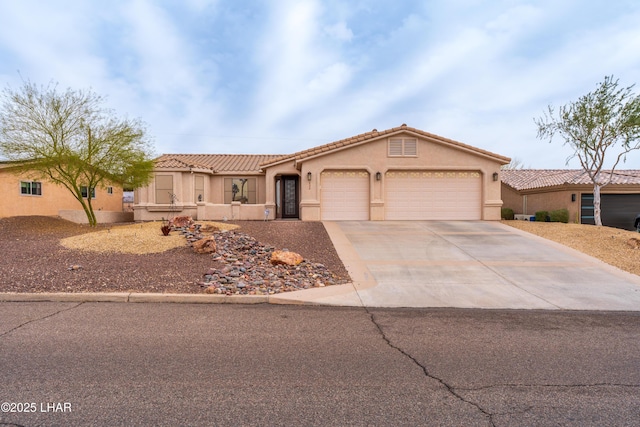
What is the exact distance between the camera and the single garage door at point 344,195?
18656 mm

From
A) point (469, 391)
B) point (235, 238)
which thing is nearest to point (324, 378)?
point (469, 391)

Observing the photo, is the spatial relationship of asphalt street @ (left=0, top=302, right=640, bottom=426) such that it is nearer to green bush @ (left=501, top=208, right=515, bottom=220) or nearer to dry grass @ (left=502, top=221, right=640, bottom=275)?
dry grass @ (left=502, top=221, right=640, bottom=275)

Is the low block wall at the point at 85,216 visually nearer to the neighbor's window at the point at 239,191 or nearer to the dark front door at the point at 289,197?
the neighbor's window at the point at 239,191

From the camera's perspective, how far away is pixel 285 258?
10.0 metres

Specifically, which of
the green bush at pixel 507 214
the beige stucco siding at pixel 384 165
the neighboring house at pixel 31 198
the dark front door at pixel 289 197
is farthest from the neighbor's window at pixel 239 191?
the green bush at pixel 507 214

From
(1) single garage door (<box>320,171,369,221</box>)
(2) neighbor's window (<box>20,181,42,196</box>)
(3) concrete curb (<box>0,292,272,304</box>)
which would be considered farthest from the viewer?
(2) neighbor's window (<box>20,181,42,196</box>)

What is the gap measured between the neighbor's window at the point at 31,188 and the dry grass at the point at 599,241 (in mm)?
25752

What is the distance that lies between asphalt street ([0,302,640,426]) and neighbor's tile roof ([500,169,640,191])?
19201mm

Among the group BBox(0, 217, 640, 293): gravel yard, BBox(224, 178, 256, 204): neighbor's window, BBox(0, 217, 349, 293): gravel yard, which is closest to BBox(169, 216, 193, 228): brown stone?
BBox(0, 217, 640, 293): gravel yard

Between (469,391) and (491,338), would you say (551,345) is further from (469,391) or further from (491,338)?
(469,391)

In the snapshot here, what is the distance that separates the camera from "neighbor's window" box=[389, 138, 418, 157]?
18.8 metres

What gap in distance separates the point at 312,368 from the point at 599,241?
13.7 metres

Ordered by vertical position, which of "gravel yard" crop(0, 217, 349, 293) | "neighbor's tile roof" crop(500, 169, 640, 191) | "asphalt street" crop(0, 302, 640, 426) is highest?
"neighbor's tile roof" crop(500, 169, 640, 191)

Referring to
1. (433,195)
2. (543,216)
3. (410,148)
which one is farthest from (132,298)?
(543,216)
